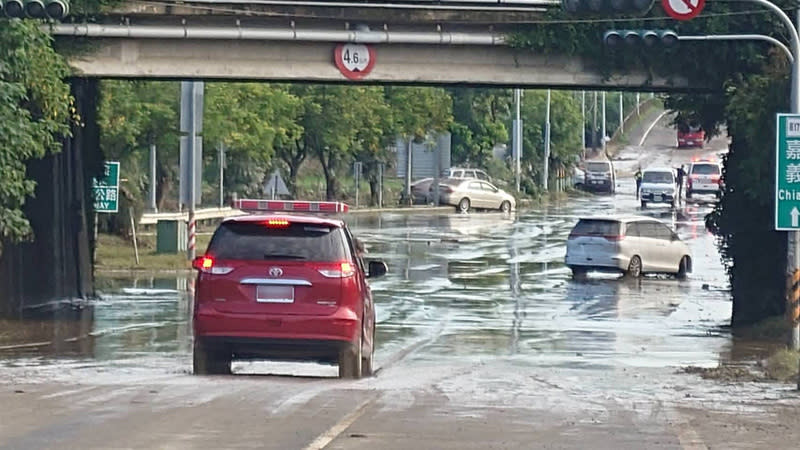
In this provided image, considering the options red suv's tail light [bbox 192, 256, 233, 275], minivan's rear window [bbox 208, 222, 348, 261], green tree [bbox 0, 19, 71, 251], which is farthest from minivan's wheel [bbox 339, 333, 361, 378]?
green tree [bbox 0, 19, 71, 251]

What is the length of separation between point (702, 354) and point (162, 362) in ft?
25.5

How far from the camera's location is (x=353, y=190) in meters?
79.5

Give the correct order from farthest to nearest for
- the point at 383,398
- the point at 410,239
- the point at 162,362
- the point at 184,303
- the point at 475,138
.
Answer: the point at 475,138
the point at 410,239
the point at 184,303
the point at 162,362
the point at 383,398

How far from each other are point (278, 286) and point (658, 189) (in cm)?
5959

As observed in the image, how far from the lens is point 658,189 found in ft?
244

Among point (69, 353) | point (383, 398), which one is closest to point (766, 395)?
point (383, 398)

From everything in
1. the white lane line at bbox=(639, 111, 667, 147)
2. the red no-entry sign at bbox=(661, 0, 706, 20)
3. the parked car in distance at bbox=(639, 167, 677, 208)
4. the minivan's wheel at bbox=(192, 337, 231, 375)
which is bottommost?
the minivan's wheel at bbox=(192, 337, 231, 375)

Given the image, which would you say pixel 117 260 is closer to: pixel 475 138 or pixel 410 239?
pixel 410 239

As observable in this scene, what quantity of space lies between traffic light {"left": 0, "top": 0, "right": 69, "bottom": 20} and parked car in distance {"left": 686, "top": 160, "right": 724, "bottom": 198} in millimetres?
61751

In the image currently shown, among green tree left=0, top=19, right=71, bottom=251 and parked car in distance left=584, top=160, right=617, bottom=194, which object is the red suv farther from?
parked car in distance left=584, top=160, right=617, bottom=194

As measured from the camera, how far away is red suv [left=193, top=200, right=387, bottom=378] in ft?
53.5

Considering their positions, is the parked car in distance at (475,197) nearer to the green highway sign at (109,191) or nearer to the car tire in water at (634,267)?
the car tire in water at (634,267)

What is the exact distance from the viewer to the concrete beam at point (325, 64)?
2828 centimetres

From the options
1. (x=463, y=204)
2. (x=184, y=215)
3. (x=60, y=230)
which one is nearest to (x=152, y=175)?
(x=184, y=215)
